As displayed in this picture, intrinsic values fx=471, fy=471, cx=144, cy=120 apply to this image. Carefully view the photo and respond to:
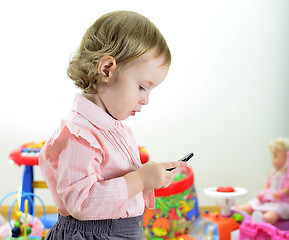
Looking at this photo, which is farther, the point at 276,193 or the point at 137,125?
the point at 137,125

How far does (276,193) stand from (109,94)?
1433mm

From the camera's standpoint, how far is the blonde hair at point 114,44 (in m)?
0.86

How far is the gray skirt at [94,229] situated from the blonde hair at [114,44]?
Result: 0.82 ft

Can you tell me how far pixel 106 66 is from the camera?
0.87 metres

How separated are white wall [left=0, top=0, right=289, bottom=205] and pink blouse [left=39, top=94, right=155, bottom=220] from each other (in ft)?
5.70

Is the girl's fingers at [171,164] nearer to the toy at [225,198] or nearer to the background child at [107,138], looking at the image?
the background child at [107,138]

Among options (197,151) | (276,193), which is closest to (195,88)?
(197,151)

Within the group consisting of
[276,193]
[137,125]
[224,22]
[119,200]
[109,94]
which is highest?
[224,22]

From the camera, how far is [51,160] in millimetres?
871

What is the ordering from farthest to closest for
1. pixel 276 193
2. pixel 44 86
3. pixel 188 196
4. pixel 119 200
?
pixel 44 86 → pixel 276 193 → pixel 188 196 → pixel 119 200

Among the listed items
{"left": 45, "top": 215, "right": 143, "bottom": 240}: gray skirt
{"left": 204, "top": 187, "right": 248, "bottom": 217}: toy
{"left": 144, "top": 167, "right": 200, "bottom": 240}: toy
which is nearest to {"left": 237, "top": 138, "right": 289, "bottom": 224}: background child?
{"left": 204, "top": 187, "right": 248, "bottom": 217}: toy

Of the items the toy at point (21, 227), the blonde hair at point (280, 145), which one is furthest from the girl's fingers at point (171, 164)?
the blonde hair at point (280, 145)

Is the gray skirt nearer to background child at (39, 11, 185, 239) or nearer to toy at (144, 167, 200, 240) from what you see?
background child at (39, 11, 185, 239)

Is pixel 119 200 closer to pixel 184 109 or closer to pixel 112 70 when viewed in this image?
pixel 112 70
